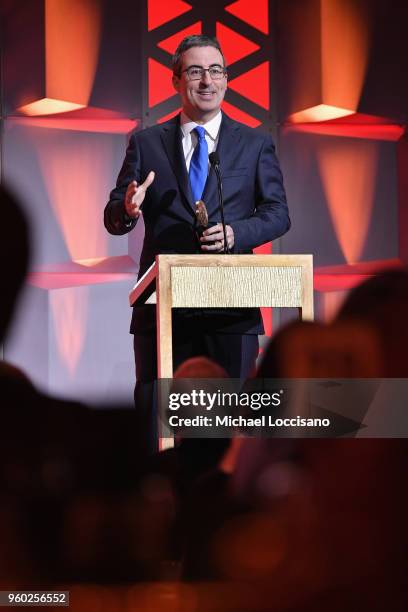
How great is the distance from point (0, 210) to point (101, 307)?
2.33 feet

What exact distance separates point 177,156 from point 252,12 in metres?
1.30

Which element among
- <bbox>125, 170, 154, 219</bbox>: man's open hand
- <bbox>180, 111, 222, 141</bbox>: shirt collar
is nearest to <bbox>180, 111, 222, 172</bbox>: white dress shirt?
<bbox>180, 111, 222, 141</bbox>: shirt collar

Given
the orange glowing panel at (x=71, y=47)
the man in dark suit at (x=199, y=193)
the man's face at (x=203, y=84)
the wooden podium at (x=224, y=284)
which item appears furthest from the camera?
the orange glowing panel at (x=71, y=47)

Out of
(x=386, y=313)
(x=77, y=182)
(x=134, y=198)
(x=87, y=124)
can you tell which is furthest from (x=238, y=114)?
(x=134, y=198)

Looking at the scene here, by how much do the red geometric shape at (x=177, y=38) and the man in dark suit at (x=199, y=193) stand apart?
103 centimetres

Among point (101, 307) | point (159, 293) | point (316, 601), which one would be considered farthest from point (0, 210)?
point (316, 601)

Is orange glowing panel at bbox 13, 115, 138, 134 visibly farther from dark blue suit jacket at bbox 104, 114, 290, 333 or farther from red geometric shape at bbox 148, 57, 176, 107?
dark blue suit jacket at bbox 104, 114, 290, 333

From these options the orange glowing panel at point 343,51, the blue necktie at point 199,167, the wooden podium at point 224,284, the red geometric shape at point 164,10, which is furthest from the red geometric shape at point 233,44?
the wooden podium at point 224,284

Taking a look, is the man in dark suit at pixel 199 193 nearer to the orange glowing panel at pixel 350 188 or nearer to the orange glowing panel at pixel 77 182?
the orange glowing panel at pixel 77 182

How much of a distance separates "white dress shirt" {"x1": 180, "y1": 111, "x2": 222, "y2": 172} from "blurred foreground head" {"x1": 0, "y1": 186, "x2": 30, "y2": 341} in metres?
0.88

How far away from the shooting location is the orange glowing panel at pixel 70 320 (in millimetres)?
4199

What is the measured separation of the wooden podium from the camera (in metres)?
2.70

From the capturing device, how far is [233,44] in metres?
4.30

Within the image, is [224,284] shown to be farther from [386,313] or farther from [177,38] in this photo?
[177,38]
